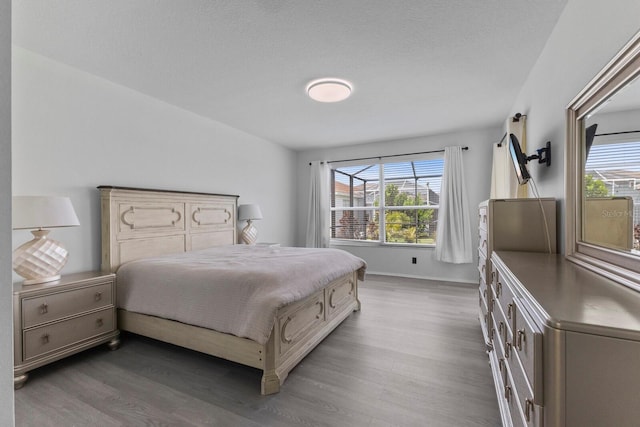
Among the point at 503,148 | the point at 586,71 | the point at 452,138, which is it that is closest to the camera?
the point at 586,71

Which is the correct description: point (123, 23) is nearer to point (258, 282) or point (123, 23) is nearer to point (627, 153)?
point (258, 282)

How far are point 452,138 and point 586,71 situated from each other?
3.11 m

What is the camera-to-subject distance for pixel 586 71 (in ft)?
4.68

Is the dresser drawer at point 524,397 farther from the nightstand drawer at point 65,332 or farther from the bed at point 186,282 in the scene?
the nightstand drawer at point 65,332

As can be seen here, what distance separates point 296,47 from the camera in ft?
6.98

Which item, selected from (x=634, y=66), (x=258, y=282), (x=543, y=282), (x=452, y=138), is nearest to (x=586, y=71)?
(x=634, y=66)

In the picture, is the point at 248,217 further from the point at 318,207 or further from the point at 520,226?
the point at 520,226

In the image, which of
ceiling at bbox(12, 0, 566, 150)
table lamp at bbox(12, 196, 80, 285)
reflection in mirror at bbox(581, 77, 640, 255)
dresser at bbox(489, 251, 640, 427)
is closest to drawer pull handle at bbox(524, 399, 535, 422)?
dresser at bbox(489, 251, 640, 427)

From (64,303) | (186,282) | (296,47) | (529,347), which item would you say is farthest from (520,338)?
(64,303)

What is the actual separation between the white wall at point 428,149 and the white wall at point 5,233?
4704 millimetres

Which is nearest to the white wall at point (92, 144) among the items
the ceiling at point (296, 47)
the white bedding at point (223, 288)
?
the ceiling at point (296, 47)

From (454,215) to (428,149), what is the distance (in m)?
1.18

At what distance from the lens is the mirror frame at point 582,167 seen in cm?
99

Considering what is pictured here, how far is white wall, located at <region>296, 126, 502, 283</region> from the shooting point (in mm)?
4242
